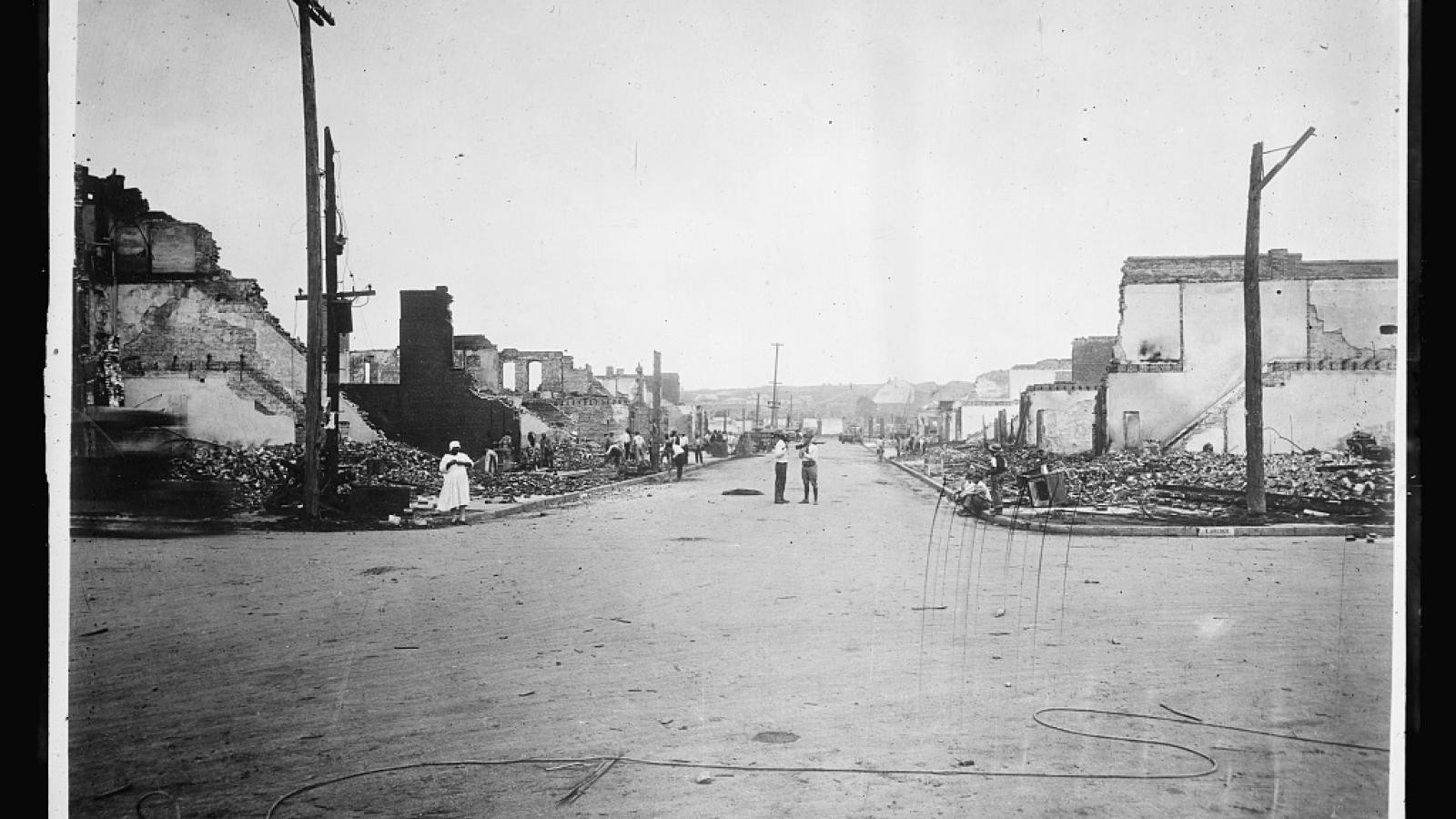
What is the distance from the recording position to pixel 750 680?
3346 millimetres

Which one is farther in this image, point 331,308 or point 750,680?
point 331,308

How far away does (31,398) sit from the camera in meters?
2.98

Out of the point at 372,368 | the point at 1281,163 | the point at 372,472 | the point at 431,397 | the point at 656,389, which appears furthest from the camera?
the point at 656,389

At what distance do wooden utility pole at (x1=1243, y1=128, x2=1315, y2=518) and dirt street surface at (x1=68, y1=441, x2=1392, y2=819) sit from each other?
1.41 feet

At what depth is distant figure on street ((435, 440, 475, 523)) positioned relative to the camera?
627 cm

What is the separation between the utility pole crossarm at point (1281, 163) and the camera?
12.0ft

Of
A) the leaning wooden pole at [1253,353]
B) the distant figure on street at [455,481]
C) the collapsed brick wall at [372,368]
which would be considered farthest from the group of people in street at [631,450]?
the leaning wooden pole at [1253,353]

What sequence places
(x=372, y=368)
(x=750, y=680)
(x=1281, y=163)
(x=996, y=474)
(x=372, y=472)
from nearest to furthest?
(x=750, y=680) → (x=1281, y=163) → (x=996, y=474) → (x=372, y=368) → (x=372, y=472)

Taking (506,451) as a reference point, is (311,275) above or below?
above

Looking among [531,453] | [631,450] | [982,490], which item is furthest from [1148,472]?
[631,450]

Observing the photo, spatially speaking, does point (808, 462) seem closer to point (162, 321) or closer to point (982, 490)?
point (982, 490)

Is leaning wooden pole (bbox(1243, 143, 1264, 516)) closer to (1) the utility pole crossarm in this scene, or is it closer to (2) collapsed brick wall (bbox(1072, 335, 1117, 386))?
(1) the utility pole crossarm

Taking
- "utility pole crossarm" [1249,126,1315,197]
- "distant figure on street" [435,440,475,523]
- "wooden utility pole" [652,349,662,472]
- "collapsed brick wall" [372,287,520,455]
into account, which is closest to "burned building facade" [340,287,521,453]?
"collapsed brick wall" [372,287,520,455]

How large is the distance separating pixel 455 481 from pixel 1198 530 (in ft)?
18.5
